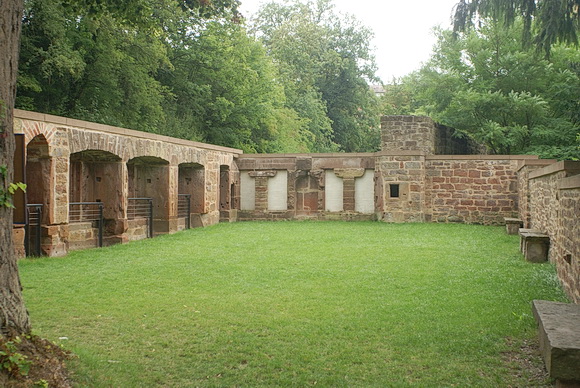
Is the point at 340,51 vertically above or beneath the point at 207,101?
above

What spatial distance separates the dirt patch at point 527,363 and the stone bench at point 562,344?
0.33 metres

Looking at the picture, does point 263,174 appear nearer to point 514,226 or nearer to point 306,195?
point 306,195

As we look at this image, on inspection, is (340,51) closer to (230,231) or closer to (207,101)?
(207,101)

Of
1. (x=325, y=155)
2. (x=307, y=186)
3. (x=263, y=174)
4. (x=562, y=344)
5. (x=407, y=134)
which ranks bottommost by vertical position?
(x=562, y=344)

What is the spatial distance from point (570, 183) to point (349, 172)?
13.9 m

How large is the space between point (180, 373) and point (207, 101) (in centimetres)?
2451

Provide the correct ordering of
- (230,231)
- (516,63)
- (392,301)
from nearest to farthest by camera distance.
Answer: (392,301), (230,231), (516,63)

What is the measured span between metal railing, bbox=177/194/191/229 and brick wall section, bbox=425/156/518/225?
791 centimetres

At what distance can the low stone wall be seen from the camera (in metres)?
6.11

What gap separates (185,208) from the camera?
698 inches

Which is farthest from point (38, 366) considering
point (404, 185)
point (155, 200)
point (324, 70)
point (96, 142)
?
point (324, 70)

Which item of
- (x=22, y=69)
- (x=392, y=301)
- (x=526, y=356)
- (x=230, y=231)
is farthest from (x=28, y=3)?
(x=526, y=356)

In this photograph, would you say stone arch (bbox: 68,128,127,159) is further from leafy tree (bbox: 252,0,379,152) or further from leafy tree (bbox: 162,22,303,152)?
leafy tree (bbox: 252,0,379,152)

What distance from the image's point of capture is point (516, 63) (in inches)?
979
